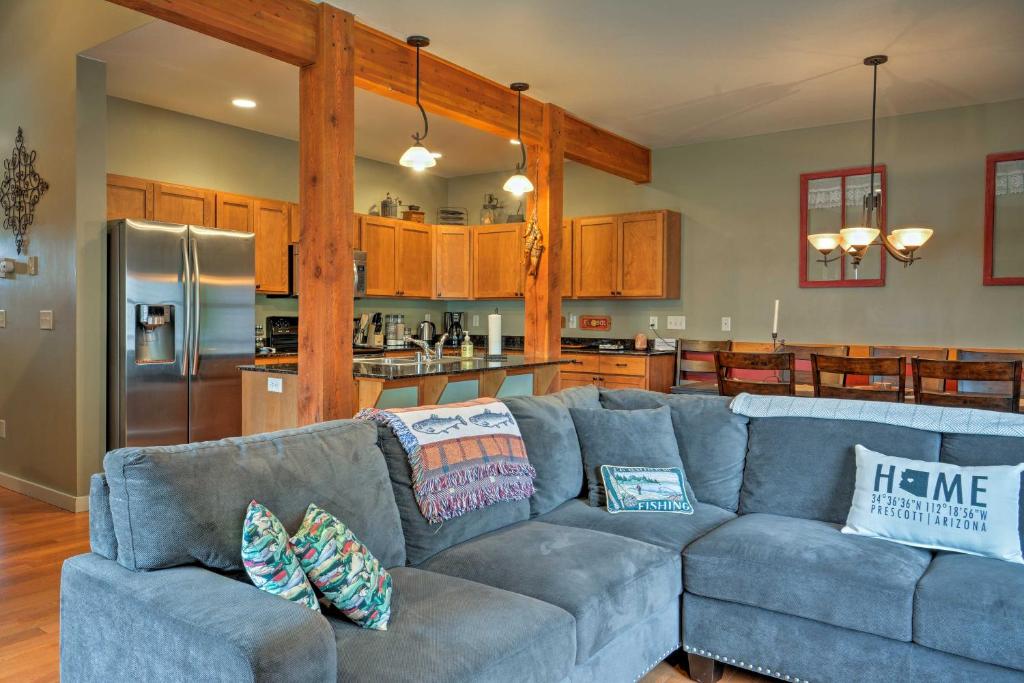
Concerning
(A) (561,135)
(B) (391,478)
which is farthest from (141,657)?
(A) (561,135)

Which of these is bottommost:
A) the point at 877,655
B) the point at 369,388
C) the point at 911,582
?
the point at 877,655

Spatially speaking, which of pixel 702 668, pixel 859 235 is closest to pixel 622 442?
pixel 702 668

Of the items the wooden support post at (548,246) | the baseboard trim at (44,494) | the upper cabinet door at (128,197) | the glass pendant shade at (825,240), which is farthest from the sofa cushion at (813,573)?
the upper cabinet door at (128,197)

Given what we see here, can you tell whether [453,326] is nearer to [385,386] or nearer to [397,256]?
[397,256]

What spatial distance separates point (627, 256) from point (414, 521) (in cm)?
464

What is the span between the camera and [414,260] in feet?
23.6

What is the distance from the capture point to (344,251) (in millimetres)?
3631

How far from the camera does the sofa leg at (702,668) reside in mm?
2434

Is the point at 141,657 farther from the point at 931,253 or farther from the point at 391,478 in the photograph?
the point at 931,253

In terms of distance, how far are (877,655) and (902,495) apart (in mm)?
558

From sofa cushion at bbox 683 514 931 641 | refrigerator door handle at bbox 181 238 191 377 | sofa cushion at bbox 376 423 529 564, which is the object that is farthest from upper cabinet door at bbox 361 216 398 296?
sofa cushion at bbox 683 514 931 641

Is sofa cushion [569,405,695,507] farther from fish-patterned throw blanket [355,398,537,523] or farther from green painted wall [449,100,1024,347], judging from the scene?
green painted wall [449,100,1024,347]

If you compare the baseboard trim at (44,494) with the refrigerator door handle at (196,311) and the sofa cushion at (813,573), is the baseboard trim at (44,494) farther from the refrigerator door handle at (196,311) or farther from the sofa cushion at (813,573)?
the sofa cushion at (813,573)

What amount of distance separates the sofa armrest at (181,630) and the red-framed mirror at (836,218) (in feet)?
17.2
